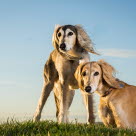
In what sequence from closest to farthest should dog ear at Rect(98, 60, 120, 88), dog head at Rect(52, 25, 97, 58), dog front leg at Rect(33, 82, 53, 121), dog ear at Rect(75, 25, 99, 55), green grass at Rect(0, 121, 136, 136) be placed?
green grass at Rect(0, 121, 136, 136), dog ear at Rect(98, 60, 120, 88), dog head at Rect(52, 25, 97, 58), dog ear at Rect(75, 25, 99, 55), dog front leg at Rect(33, 82, 53, 121)

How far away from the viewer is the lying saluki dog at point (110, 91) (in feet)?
28.1

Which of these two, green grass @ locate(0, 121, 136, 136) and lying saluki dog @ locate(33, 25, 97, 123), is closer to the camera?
green grass @ locate(0, 121, 136, 136)

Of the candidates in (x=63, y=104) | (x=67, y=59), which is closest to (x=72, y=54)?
(x=67, y=59)

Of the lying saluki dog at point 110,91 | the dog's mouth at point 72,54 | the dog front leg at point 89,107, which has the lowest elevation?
the dog front leg at point 89,107

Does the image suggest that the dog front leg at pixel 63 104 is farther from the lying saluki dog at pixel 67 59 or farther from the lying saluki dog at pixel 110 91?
the lying saluki dog at pixel 110 91

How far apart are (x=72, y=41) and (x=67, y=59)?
0.55m

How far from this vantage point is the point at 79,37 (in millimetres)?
11305

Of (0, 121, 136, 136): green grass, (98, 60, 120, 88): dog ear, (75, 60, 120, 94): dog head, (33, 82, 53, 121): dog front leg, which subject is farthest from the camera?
(33, 82, 53, 121): dog front leg

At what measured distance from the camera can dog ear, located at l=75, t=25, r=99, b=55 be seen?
1130 centimetres

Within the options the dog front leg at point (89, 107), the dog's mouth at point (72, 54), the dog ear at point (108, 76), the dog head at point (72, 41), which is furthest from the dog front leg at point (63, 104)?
the dog ear at point (108, 76)

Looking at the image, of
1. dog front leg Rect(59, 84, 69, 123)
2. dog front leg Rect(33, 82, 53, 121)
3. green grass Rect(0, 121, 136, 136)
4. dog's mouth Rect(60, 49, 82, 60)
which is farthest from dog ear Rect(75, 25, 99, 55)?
green grass Rect(0, 121, 136, 136)

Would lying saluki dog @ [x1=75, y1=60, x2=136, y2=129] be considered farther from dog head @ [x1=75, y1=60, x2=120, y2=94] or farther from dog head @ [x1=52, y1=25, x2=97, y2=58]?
dog head @ [x1=52, y1=25, x2=97, y2=58]

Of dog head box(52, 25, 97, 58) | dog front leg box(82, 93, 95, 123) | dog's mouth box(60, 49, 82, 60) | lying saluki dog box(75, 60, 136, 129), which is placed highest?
dog head box(52, 25, 97, 58)

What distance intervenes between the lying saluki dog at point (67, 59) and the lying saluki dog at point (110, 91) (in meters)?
2.21
